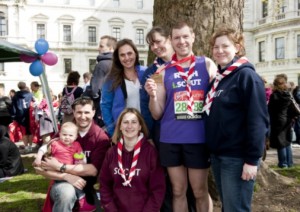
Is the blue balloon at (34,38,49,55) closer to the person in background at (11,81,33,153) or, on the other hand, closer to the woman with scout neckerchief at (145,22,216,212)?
the person in background at (11,81,33,153)

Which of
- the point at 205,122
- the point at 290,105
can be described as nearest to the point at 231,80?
the point at 205,122

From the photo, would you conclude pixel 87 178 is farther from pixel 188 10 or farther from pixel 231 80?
pixel 188 10

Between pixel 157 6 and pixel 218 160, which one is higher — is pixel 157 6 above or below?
above

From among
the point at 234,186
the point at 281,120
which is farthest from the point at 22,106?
the point at 234,186

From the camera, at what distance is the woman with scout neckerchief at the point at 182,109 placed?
3141 millimetres

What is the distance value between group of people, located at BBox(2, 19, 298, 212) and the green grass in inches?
59.2

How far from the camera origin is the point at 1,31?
37.4 meters

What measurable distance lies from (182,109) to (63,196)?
1.35 meters

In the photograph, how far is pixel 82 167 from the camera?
355cm

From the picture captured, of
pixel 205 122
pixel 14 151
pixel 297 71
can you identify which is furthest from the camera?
pixel 297 71

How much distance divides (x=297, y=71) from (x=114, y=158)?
30064mm

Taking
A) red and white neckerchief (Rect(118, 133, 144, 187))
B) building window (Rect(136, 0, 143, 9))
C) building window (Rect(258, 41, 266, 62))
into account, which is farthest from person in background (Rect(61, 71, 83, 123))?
building window (Rect(136, 0, 143, 9))

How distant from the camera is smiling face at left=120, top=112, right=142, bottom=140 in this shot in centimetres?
334

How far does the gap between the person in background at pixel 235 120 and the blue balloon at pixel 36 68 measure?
4218mm
